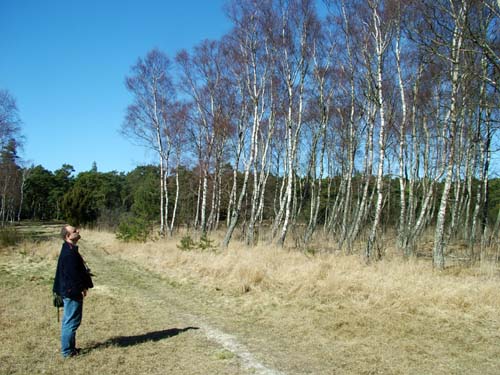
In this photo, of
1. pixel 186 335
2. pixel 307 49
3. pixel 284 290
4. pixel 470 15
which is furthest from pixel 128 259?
pixel 470 15

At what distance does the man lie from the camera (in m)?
4.89

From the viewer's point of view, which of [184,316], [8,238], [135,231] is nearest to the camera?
[184,316]

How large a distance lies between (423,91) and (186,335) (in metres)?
14.3

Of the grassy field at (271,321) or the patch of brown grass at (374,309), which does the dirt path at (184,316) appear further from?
the patch of brown grass at (374,309)

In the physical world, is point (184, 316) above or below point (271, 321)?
below

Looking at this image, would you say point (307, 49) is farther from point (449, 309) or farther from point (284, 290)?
point (449, 309)

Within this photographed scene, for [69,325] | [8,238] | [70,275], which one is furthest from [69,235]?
[8,238]

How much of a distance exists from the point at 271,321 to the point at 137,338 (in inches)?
91.6

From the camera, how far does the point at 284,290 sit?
8367mm

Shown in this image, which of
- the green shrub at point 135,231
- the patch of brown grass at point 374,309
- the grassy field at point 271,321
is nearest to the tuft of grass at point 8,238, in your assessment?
the green shrub at point 135,231

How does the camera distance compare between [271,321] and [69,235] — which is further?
[271,321]

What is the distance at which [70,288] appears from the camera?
4.95 metres

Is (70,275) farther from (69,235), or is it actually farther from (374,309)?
(374,309)

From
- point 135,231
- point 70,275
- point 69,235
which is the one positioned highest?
point 69,235
